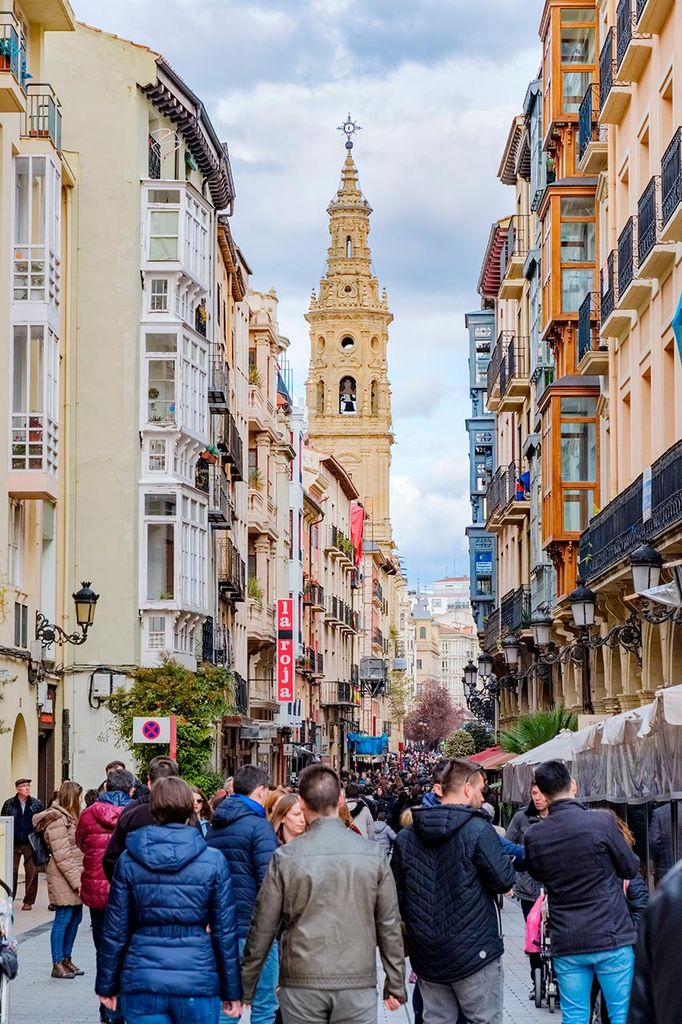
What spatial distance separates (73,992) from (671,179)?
13070 mm

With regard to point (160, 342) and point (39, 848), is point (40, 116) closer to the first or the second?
point (160, 342)

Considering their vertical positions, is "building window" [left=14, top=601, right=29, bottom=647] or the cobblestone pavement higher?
"building window" [left=14, top=601, right=29, bottom=647]

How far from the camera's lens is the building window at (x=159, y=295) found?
41125 millimetres

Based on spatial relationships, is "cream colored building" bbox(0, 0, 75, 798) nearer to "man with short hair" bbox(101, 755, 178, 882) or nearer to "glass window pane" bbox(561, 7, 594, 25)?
"glass window pane" bbox(561, 7, 594, 25)

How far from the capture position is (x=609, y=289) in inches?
1176

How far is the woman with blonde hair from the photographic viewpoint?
1120 cm

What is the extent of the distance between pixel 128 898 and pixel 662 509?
15.2 m

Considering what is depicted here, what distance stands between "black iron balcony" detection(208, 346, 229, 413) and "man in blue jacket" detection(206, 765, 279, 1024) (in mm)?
36220

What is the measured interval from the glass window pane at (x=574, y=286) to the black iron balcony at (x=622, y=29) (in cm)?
768

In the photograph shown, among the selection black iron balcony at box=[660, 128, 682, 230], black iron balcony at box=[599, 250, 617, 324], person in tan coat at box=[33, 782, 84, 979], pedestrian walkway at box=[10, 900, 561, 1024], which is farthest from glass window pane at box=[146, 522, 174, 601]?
person in tan coat at box=[33, 782, 84, 979]

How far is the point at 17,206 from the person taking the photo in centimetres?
3006

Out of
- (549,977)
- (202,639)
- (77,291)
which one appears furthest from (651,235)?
(202,639)

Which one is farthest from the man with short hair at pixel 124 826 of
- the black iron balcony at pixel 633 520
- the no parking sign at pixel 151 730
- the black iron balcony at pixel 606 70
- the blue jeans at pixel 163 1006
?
the black iron balcony at pixel 606 70

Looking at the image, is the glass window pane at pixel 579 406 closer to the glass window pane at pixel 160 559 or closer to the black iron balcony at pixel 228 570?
the glass window pane at pixel 160 559
